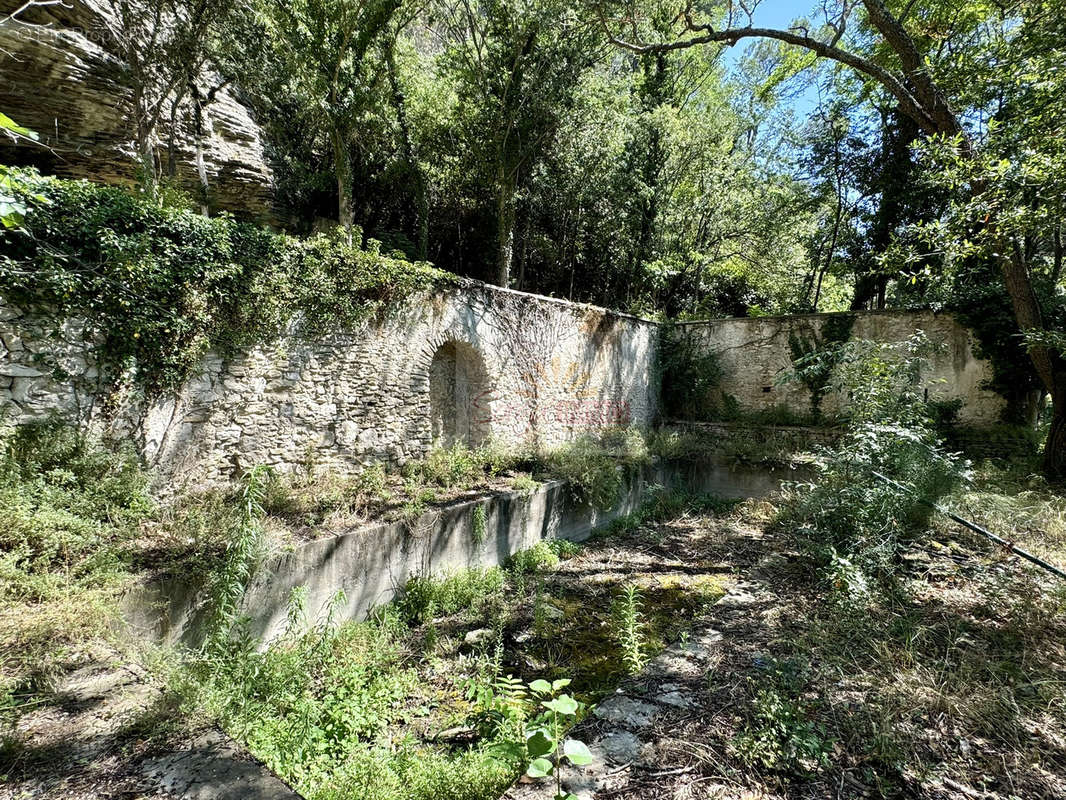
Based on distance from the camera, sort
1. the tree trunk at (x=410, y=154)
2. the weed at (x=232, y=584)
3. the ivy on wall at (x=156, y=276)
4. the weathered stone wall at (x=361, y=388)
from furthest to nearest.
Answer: the tree trunk at (x=410, y=154), the weathered stone wall at (x=361, y=388), the ivy on wall at (x=156, y=276), the weed at (x=232, y=584)

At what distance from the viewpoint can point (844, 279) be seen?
14.7m

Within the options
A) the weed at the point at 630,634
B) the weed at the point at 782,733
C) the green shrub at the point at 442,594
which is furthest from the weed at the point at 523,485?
the weed at the point at 782,733

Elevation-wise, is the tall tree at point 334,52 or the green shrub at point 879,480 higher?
the tall tree at point 334,52

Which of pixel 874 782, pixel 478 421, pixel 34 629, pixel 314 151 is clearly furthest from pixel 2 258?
pixel 314 151

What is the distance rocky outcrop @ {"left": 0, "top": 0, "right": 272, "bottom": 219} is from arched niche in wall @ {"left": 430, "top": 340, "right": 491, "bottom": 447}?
5009mm

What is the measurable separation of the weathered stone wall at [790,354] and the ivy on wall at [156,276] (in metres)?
8.57

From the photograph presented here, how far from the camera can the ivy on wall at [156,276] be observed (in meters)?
3.58

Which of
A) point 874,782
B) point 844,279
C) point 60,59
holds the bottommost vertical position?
point 874,782

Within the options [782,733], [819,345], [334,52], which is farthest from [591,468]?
[334,52]

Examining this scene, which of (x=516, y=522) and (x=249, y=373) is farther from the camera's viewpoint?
(x=516, y=522)

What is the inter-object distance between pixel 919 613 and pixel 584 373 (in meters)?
6.57

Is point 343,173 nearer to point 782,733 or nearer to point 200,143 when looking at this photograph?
point 200,143

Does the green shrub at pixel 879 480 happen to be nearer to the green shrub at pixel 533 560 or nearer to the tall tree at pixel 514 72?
the green shrub at pixel 533 560

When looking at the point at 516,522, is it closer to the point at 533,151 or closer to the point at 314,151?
the point at 533,151
